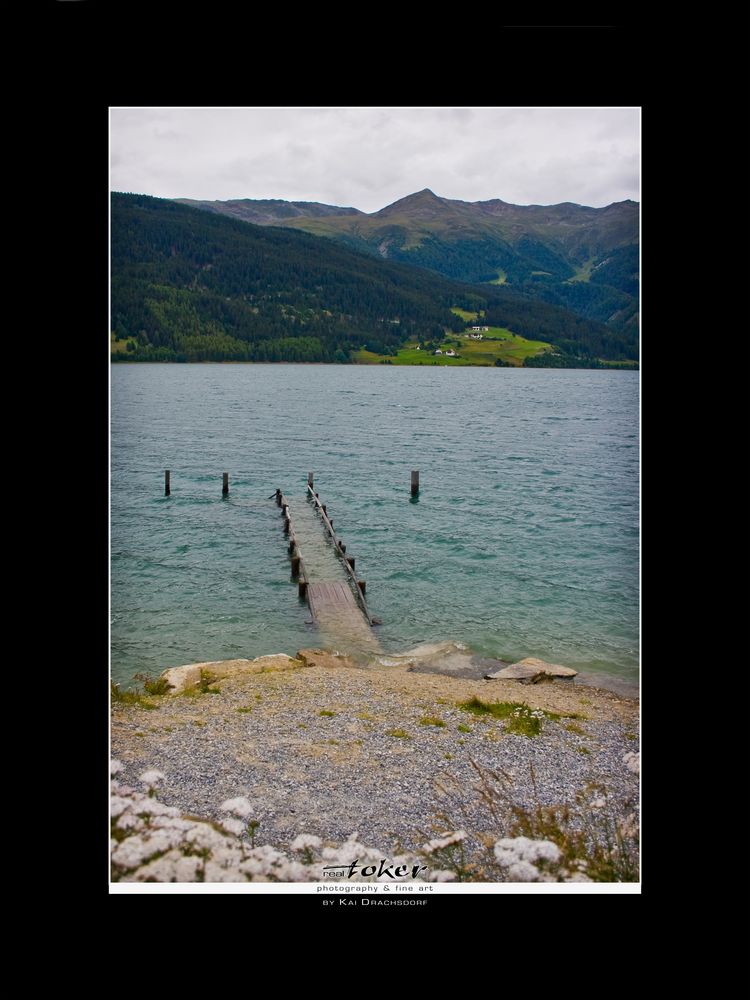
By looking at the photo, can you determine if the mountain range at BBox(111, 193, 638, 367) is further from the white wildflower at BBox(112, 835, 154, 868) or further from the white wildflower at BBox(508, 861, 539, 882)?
the white wildflower at BBox(112, 835, 154, 868)

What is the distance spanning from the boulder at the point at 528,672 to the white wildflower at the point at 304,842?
18.6 feet

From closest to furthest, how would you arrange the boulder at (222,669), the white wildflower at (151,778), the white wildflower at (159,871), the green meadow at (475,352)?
the white wildflower at (159,871)
the white wildflower at (151,778)
the boulder at (222,669)
the green meadow at (475,352)

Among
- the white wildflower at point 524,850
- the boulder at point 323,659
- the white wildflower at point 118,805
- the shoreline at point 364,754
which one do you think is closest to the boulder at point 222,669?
the boulder at point 323,659

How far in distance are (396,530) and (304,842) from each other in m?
15.5

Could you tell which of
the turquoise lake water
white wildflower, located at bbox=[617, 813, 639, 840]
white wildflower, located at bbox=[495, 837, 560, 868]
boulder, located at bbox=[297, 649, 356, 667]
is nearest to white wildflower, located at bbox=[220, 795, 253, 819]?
white wildflower, located at bbox=[495, 837, 560, 868]

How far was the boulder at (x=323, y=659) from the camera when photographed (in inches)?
392

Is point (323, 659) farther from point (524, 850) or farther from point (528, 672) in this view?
point (524, 850)

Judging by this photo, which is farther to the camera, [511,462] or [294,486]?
[511,462]

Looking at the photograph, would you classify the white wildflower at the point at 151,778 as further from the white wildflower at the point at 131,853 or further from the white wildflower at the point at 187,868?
the white wildflower at the point at 187,868
